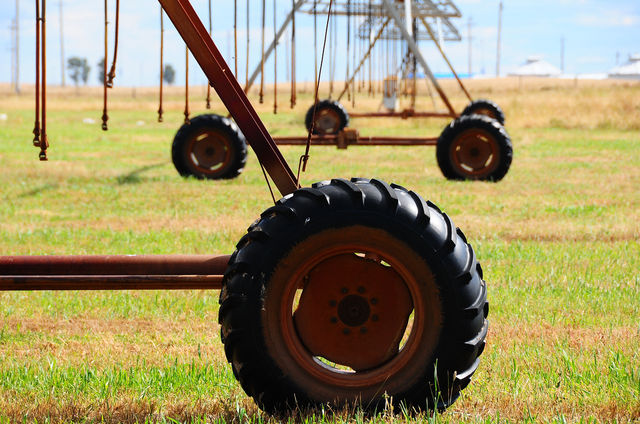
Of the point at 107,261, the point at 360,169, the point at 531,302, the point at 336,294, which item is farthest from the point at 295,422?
the point at 360,169

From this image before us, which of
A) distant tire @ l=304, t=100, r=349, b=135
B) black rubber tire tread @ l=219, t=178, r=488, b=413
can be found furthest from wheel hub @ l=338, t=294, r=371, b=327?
distant tire @ l=304, t=100, r=349, b=135

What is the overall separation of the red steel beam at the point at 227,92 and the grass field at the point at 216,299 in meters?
1.03

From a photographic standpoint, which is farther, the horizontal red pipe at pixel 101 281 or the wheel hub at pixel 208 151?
the wheel hub at pixel 208 151

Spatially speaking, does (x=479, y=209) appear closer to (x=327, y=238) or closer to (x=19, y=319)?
(x=19, y=319)

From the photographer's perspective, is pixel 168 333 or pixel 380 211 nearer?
pixel 380 211

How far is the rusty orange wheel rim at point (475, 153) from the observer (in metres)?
13.3

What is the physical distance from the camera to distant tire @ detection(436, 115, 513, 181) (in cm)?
1323

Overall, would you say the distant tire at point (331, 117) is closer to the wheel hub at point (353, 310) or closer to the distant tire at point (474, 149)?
the distant tire at point (474, 149)

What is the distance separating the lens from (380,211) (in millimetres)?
3328

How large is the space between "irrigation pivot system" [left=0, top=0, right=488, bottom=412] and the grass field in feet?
0.54

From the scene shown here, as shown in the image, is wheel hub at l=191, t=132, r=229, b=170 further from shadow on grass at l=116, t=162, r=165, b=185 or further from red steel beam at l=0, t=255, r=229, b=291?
red steel beam at l=0, t=255, r=229, b=291

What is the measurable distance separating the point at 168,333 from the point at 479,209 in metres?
5.92

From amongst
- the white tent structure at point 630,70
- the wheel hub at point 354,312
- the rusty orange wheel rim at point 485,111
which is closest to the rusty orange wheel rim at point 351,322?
the wheel hub at point 354,312

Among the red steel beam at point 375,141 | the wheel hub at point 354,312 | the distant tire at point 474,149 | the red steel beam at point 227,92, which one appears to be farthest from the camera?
the red steel beam at point 375,141
